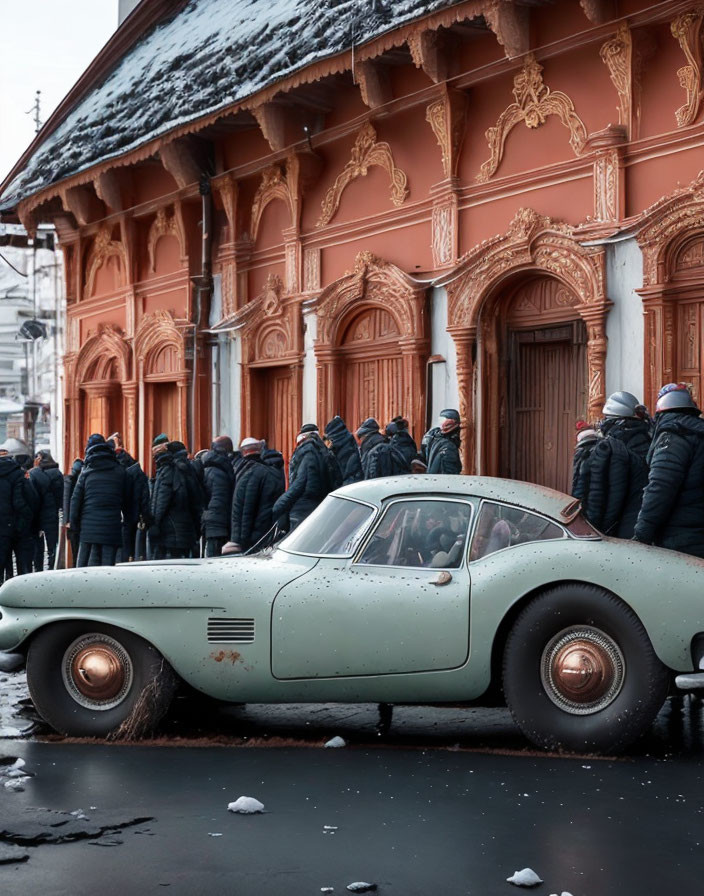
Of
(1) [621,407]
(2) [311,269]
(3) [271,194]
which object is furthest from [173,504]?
(3) [271,194]

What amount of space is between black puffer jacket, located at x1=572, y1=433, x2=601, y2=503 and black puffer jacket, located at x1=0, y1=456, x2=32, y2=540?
6.66 meters

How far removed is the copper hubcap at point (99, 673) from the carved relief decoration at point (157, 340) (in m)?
12.7

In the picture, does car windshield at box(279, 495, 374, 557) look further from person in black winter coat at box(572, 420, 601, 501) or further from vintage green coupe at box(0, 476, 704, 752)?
person in black winter coat at box(572, 420, 601, 501)

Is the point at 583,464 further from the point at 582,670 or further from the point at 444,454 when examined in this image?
the point at 582,670

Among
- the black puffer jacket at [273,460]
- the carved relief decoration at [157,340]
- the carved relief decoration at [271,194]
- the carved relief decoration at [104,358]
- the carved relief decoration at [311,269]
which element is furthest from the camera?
the carved relief decoration at [104,358]

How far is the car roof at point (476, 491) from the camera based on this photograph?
6.62m

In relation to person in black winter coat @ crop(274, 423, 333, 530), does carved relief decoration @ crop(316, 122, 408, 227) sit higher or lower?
higher

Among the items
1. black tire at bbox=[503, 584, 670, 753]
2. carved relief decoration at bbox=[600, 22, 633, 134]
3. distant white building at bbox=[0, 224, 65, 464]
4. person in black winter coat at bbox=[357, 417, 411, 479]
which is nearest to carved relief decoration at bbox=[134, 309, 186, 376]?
person in black winter coat at bbox=[357, 417, 411, 479]

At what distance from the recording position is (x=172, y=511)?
518 inches

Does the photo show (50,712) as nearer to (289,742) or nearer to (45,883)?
(289,742)

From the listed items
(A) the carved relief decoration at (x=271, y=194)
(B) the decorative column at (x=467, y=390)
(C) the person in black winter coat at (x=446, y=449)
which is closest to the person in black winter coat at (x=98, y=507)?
(C) the person in black winter coat at (x=446, y=449)

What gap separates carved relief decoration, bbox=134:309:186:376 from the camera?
19.4 metres

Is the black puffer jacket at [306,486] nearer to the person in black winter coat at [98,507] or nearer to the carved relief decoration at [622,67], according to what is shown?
the person in black winter coat at [98,507]

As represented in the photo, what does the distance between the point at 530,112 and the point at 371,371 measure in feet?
12.8
